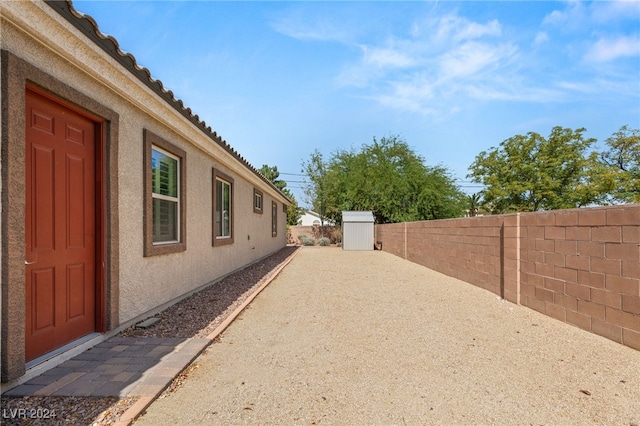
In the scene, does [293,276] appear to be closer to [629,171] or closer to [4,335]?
[4,335]

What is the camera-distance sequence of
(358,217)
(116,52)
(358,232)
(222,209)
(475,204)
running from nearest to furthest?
(116,52) → (222,209) → (358,232) → (358,217) → (475,204)

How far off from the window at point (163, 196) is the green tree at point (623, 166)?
33.3m

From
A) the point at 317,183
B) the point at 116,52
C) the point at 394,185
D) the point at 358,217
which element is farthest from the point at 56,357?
the point at 317,183

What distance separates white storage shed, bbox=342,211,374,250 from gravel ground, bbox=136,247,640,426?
1745 centimetres

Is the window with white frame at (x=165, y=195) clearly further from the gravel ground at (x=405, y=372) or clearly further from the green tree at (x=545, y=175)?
the green tree at (x=545, y=175)

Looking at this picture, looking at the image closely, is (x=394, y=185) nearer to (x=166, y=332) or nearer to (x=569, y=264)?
→ (x=569, y=264)

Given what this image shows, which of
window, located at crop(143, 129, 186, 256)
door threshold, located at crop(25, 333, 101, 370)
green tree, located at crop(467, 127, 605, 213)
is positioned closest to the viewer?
door threshold, located at crop(25, 333, 101, 370)

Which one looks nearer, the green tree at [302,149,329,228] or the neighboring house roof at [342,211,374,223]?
the neighboring house roof at [342,211,374,223]

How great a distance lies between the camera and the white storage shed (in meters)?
23.3

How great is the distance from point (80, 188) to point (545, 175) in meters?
35.8

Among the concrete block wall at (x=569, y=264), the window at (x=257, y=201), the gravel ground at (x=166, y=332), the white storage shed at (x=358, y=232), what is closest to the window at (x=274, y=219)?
the window at (x=257, y=201)

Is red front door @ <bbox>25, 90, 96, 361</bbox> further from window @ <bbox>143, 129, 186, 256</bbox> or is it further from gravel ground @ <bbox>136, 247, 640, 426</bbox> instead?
gravel ground @ <bbox>136, 247, 640, 426</bbox>

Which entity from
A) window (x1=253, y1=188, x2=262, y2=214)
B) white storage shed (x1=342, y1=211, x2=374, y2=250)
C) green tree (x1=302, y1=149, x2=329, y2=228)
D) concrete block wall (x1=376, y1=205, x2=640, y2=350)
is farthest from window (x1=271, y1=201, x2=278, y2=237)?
green tree (x1=302, y1=149, x2=329, y2=228)

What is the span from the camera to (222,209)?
8938mm
